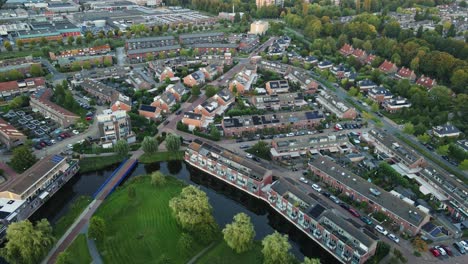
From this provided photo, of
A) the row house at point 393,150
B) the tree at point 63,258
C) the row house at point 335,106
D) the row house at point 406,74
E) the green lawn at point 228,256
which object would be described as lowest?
the green lawn at point 228,256

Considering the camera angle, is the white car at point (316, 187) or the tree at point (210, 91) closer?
the white car at point (316, 187)

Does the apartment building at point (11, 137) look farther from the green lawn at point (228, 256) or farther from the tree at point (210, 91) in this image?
the green lawn at point (228, 256)

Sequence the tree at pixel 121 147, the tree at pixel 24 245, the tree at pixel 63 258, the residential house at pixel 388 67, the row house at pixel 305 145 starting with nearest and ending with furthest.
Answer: the tree at pixel 63 258, the tree at pixel 24 245, the tree at pixel 121 147, the row house at pixel 305 145, the residential house at pixel 388 67

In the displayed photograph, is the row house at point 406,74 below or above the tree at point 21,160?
above

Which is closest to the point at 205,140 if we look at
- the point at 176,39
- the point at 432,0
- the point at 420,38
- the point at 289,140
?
the point at 289,140

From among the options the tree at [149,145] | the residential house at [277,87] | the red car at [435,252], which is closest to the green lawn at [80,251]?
the tree at [149,145]
